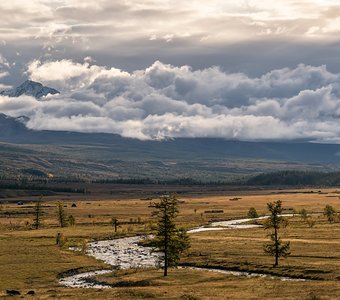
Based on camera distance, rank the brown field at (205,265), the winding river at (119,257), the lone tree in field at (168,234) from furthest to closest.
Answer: the lone tree in field at (168,234) → the winding river at (119,257) → the brown field at (205,265)

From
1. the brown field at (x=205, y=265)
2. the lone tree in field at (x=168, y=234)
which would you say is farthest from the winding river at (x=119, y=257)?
the lone tree in field at (x=168, y=234)

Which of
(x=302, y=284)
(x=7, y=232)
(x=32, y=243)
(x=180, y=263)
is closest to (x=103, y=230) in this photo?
(x=7, y=232)

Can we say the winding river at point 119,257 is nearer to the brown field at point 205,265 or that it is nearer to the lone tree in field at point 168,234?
the brown field at point 205,265

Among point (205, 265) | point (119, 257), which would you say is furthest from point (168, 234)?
point (119, 257)

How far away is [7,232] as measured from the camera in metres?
181

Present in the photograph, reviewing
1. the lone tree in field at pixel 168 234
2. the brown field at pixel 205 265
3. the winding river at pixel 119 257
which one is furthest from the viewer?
the lone tree in field at pixel 168 234

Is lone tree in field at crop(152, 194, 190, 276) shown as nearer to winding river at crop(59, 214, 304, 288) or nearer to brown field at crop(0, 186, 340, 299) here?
brown field at crop(0, 186, 340, 299)

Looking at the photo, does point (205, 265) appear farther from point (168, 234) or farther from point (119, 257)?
point (119, 257)

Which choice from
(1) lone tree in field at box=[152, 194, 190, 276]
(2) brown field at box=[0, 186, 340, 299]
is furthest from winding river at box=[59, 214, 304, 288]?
(1) lone tree in field at box=[152, 194, 190, 276]

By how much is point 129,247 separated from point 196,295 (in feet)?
227

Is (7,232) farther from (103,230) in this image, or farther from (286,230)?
(286,230)

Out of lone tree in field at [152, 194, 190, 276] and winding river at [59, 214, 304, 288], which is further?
lone tree in field at [152, 194, 190, 276]

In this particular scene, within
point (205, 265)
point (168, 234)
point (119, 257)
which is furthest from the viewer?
point (119, 257)

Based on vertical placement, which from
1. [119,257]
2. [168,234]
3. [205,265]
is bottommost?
[119,257]
